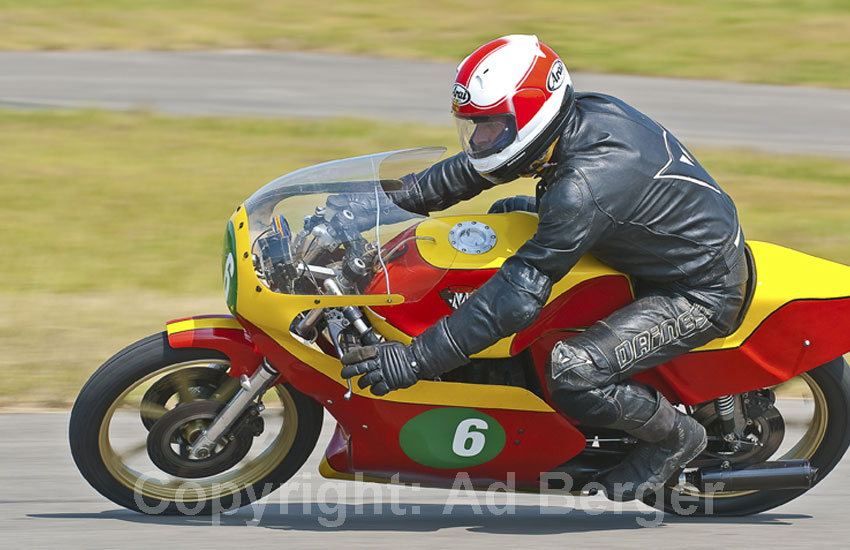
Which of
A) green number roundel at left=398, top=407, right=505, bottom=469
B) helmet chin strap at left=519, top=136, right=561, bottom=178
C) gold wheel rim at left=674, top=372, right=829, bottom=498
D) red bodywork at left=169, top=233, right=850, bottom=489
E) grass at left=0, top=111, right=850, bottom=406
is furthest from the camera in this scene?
grass at left=0, top=111, right=850, bottom=406

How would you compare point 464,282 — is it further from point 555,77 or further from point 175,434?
point 175,434

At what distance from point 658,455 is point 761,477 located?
0.46 metres

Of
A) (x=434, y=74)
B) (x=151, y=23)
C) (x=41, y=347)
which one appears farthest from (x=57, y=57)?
(x=41, y=347)

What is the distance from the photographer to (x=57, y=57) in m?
13.9

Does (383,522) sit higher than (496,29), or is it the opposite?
(496,29)

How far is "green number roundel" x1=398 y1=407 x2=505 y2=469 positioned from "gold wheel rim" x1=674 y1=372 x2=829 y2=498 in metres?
0.94

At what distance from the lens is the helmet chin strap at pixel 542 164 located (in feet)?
12.3

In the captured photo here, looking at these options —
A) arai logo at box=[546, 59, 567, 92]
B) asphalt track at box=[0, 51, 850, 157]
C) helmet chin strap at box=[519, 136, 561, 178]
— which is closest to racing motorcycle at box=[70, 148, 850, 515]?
helmet chin strap at box=[519, 136, 561, 178]

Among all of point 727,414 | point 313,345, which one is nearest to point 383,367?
point 313,345

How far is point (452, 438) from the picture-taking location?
4.12 meters

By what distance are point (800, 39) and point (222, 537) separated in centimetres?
1315

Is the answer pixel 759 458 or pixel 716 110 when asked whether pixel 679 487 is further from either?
pixel 716 110

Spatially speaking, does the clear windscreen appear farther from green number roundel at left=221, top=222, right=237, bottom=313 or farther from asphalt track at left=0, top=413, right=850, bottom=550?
asphalt track at left=0, top=413, right=850, bottom=550

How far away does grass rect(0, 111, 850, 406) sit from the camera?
21.0 ft
